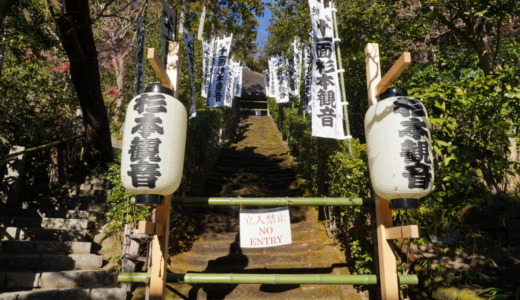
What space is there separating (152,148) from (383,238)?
2.53m

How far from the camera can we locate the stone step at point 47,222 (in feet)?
18.9

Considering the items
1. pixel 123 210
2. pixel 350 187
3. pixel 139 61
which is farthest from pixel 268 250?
pixel 139 61

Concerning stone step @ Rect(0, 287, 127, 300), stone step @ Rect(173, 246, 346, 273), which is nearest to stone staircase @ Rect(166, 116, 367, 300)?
stone step @ Rect(173, 246, 346, 273)

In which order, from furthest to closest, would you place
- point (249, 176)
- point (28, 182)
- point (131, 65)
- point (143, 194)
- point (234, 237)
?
point (131, 65) → point (249, 176) → point (28, 182) → point (234, 237) → point (143, 194)

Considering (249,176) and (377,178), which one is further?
(249,176)

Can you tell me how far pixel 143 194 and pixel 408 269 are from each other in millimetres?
3843

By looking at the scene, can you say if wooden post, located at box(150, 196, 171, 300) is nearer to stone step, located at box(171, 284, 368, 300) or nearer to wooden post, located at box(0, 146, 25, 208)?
stone step, located at box(171, 284, 368, 300)

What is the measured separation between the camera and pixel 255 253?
5.99m

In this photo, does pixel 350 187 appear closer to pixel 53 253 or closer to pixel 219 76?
pixel 53 253

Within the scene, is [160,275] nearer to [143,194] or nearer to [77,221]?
[143,194]

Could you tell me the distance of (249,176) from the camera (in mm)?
10148

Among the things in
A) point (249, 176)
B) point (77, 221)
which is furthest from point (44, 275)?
point (249, 176)

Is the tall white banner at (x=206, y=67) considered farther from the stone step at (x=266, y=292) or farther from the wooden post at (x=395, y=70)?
the wooden post at (x=395, y=70)

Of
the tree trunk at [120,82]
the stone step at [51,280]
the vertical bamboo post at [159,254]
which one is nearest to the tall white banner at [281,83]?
the tree trunk at [120,82]
